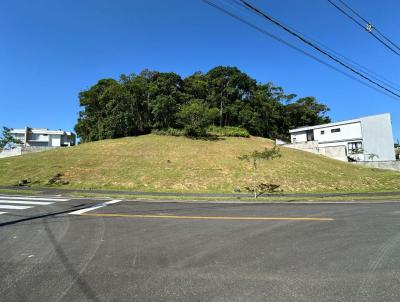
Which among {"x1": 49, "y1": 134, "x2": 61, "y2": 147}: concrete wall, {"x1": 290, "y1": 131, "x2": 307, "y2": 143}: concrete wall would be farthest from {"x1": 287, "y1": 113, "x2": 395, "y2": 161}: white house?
{"x1": 49, "y1": 134, "x2": 61, "y2": 147}: concrete wall

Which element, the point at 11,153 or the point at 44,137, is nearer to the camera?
the point at 11,153

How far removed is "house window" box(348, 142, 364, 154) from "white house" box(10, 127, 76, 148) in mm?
80443

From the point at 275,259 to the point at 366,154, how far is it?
42176 millimetres

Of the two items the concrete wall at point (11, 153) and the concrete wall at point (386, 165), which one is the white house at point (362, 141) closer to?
the concrete wall at point (386, 165)

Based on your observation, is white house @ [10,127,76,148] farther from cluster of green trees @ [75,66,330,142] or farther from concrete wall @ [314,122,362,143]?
concrete wall @ [314,122,362,143]

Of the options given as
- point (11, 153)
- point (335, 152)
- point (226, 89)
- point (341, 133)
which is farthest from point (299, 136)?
point (11, 153)

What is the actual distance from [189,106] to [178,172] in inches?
771

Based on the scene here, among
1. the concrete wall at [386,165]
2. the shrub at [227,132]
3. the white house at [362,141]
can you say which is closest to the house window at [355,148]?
the white house at [362,141]

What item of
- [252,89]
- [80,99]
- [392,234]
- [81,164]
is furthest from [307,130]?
[392,234]

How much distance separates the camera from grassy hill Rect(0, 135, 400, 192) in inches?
858

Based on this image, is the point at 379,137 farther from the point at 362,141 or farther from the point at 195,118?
the point at 195,118

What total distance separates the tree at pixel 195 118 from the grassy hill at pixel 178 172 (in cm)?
888

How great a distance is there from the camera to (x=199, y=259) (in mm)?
4969

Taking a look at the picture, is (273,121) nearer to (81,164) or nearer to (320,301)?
(81,164)
